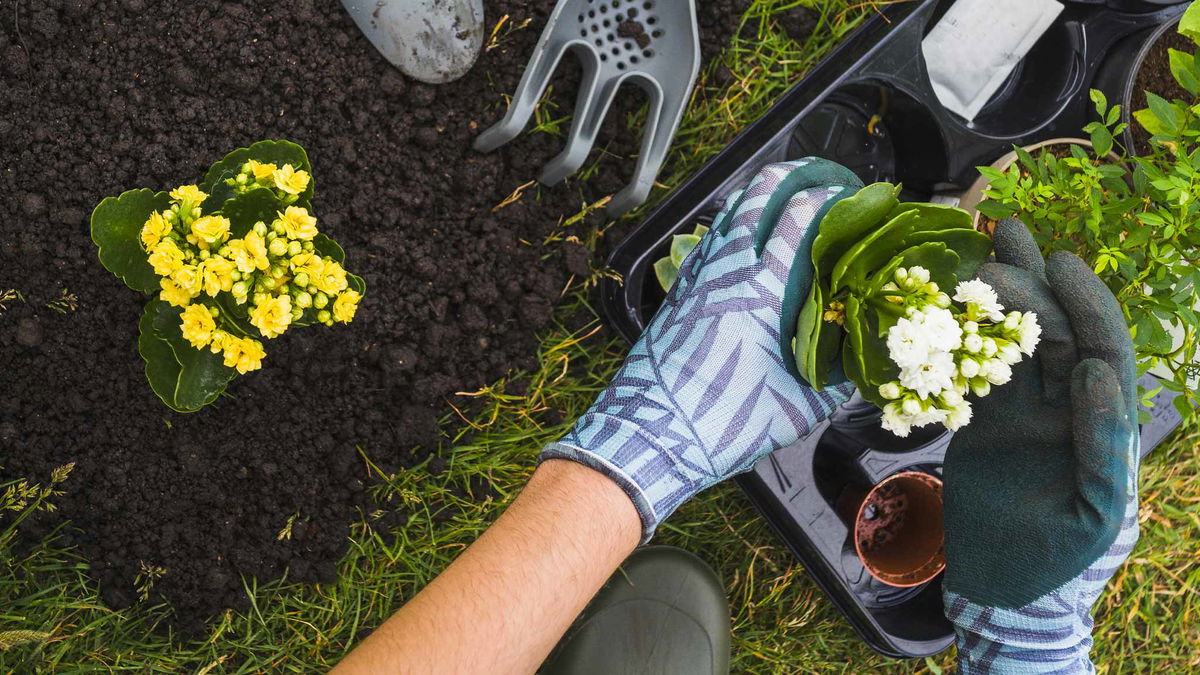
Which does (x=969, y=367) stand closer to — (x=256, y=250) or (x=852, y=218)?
(x=852, y=218)

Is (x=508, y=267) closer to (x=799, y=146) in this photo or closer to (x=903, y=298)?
A: (x=799, y=146)

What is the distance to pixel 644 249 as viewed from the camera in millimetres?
1444

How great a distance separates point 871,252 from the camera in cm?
98

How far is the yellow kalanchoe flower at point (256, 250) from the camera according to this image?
3.08 feet

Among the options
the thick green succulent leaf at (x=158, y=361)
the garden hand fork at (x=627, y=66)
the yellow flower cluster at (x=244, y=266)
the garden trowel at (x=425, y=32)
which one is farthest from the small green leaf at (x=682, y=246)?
the thick green succulent leaf at (x=158, y=361)

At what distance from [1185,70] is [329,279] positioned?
107cm

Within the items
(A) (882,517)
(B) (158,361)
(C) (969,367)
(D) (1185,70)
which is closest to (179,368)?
→ (B) (158,361)

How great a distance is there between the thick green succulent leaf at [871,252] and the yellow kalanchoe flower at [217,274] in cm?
71

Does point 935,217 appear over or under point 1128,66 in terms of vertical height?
over

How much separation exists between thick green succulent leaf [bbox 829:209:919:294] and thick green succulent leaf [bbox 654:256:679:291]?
0.42m

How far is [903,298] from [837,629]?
93 cm

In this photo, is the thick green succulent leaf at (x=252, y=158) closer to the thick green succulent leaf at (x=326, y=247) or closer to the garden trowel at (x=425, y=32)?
the thick green succulent leaf at (x=326, y=247)

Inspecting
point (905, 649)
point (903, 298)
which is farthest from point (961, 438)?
point (905, 649)

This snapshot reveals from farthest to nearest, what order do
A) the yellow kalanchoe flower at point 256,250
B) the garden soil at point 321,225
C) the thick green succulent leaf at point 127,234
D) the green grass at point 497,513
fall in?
the green grass at point 497,513 → the garden soil at point 321,225 → the thick green succulent leaf at point 127,234 → the yellow kalanchoe flower at point 256,250
